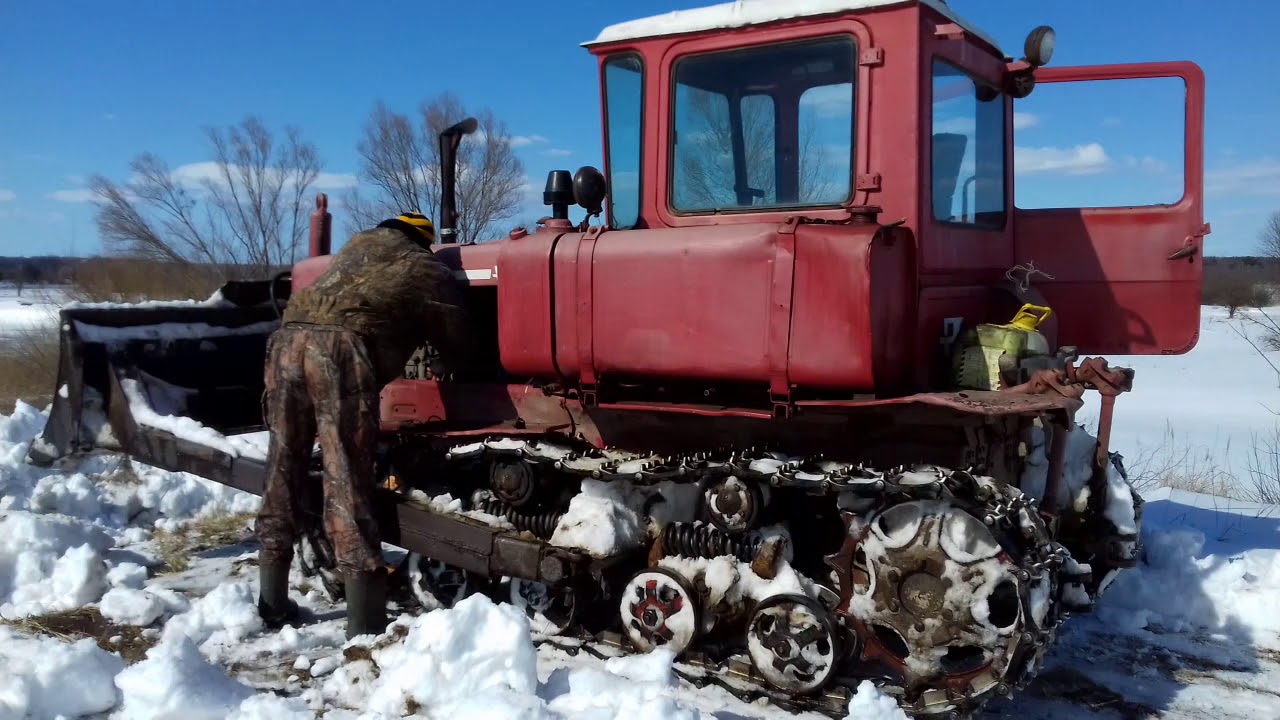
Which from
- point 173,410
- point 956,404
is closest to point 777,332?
point 956,404

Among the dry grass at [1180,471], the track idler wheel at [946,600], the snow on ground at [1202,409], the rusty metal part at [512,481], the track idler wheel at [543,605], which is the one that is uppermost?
the rusty metal part at [512,481]

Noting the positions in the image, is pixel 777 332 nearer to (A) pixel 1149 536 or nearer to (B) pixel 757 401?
(B) pixel 757 401

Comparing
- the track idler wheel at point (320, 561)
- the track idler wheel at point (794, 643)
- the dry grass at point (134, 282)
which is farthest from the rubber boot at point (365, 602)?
the dry grass at point (134, 282)

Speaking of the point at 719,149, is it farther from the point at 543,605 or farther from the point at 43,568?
the point at 43,568

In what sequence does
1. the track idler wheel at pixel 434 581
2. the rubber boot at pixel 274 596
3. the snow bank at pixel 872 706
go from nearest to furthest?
the snow bank at pixel 872 706
the rubber boot at pixel 274 596
the track idler wheel at pixel 434 581

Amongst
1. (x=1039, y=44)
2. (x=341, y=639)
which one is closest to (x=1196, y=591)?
(x=1039, y=44)

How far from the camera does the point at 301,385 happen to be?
494 centimetres

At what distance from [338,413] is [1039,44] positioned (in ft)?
12.2

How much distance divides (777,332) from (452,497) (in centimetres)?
209

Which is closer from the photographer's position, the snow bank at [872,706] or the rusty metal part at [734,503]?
the snow bank at [872,706]

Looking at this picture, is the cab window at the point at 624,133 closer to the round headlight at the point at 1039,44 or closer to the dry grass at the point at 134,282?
the round headlight at the point at 1039,44

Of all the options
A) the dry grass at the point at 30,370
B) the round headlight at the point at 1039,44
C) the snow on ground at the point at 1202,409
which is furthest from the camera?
the dry grass at the point at 30,370

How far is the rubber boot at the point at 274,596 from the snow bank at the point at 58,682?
3.32 feet

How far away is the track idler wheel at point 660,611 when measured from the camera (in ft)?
14.6
